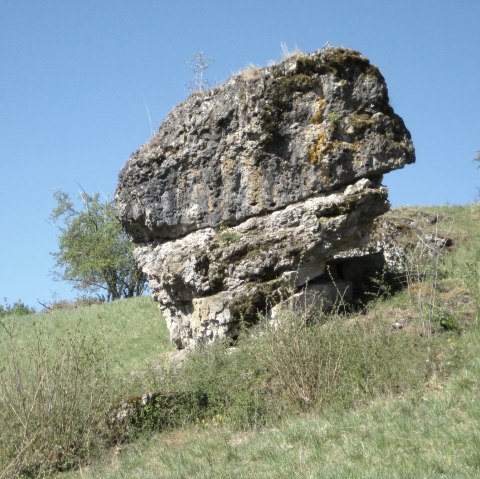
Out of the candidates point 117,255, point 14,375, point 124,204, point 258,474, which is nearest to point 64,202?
point 117,255

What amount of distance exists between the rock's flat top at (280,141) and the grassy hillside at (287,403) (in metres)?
2.33

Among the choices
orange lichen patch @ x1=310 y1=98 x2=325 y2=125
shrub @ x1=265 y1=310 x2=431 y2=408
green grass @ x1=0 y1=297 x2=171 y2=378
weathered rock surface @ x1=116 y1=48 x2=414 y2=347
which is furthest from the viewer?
green grass @ x1=0 y1=297 x2=171 y2=378

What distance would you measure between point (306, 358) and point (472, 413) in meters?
3.12

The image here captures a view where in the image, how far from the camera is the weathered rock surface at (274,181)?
1405 cm

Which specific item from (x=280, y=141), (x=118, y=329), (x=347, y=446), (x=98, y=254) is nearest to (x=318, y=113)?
(x=280, y=141)

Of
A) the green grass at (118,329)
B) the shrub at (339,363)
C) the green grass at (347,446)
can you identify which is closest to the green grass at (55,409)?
the green grass at (347,446)

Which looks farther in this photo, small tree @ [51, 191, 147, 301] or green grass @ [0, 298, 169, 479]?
small tree @ [51, 191, 147, 301]

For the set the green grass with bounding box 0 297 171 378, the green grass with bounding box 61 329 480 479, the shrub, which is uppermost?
the green grass with bounding box 0 297 171 378

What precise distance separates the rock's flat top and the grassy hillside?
2.33 meters

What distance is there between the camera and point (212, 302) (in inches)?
555

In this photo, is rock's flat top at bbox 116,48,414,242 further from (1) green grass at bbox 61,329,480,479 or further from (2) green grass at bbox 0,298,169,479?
(1) green grass at bbox 61,329,480,479

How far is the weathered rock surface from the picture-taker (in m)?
14.0

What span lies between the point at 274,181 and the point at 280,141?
742mm

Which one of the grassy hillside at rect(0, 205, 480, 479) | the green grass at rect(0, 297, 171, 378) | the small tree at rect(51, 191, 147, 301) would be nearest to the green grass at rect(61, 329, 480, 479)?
the grassy hillside at rect(0, 205, 480, 479)
